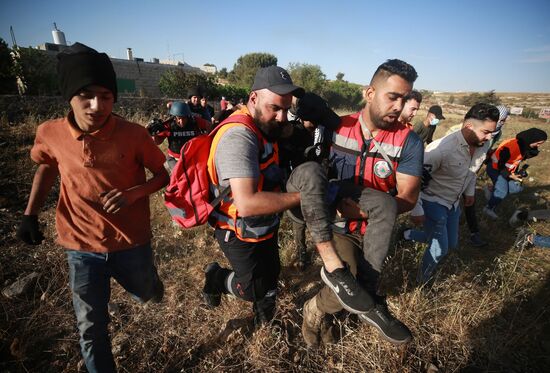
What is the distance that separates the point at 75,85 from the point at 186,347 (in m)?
2.16

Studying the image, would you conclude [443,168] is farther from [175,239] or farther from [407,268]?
[175,239]

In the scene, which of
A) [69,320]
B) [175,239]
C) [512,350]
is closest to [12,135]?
[175,239]

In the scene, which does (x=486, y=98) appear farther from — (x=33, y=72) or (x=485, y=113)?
(x=33, y=72)

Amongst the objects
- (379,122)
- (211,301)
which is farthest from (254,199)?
(211,301)

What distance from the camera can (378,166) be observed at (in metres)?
2.11

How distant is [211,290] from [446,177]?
2846 mm

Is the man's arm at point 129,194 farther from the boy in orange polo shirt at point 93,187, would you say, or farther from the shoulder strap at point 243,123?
the shoulder strap at point 243,123

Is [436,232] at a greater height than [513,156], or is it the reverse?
[513,156]

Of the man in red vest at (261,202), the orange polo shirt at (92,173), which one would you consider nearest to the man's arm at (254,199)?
the man in red vest at (261,202)

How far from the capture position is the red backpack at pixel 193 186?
76.7 inches

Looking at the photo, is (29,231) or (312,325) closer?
(29,231)

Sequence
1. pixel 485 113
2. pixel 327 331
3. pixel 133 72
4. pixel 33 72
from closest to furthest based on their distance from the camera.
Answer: pixel 327 331, pixel 485 113, pixel 33 72, pixel 133 72

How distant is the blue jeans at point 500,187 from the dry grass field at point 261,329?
234 cm

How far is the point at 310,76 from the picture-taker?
38406 mm
